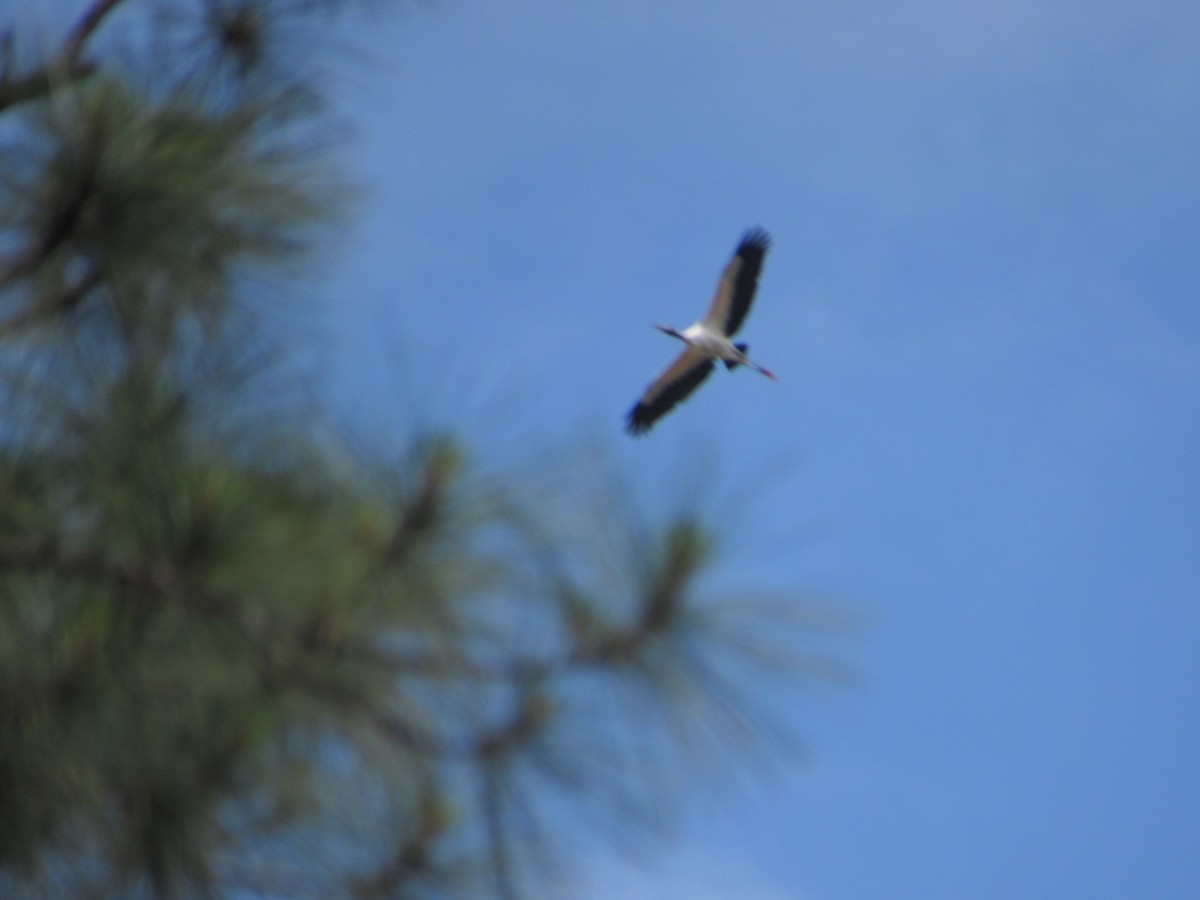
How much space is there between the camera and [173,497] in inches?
83.2

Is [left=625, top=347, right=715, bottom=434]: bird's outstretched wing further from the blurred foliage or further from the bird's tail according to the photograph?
the blurred foliage

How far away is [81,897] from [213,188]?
105 centimetres

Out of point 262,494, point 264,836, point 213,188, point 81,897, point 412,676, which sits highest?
point 213,188

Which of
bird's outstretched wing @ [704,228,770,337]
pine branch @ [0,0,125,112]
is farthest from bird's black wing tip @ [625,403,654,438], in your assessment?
pine branch @ [0,0,125,112]

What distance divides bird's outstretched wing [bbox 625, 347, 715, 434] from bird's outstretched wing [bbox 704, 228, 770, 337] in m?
0.18

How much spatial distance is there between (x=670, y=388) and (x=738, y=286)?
1.72 feet

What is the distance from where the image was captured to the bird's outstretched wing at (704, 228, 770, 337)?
5684 mm

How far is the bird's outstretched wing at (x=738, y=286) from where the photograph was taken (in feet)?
18.6

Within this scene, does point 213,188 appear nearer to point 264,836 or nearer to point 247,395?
point 247,395

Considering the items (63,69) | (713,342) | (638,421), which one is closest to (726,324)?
(713,342)

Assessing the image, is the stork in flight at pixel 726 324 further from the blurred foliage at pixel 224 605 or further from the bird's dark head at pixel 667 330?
the blurred foliage at pixel 224 605

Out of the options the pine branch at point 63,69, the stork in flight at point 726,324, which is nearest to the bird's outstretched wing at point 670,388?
the stork in flight at point 726,324

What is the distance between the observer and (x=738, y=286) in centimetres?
571

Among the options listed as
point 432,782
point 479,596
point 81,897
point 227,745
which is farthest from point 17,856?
point 479,596
